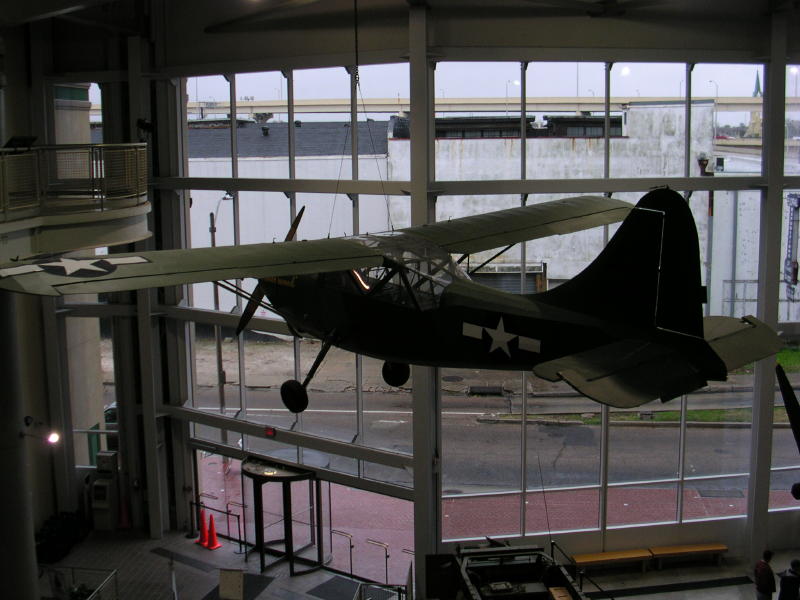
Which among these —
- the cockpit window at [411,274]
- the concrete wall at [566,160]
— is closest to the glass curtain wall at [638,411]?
the concrete wall at [566,160]

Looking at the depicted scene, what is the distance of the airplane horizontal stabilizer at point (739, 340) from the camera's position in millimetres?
7535

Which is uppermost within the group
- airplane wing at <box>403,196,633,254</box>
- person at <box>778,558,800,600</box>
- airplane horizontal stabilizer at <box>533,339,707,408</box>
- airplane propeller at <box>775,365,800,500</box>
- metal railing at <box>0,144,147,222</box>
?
metal railing at <box>0,144,147,222</box>

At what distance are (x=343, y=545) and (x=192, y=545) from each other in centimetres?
323

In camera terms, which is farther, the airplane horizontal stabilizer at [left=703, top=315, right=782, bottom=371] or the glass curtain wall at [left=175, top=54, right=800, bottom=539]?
the glass curtain wall at [left=175, top=54, right=800, bottom=539]

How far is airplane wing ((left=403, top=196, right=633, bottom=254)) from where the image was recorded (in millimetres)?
9859

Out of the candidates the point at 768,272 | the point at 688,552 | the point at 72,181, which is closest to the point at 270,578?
the point at 688,552

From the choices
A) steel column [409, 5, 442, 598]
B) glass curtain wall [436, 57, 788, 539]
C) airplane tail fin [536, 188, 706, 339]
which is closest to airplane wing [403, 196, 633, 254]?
airplane tail fin [536, 188, 706, 339]

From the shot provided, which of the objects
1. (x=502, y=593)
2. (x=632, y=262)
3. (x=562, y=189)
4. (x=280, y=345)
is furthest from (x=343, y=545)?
(x=632, y=262)

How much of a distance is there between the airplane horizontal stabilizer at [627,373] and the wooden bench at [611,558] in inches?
381

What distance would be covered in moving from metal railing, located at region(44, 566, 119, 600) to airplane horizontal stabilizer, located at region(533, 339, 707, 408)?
32.3 feet

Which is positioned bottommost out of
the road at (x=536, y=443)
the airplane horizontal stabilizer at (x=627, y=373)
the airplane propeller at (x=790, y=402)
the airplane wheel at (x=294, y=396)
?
the road at (x=536, y=443)

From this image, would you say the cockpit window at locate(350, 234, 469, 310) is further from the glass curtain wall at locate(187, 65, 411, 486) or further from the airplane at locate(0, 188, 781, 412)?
the glass curtain wall at locate(187, 65, 411, 486)

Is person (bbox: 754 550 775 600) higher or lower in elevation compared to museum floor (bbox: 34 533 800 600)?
higher

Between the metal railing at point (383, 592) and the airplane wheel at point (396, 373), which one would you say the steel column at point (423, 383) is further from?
the airplane wheel at point (396, 373)
